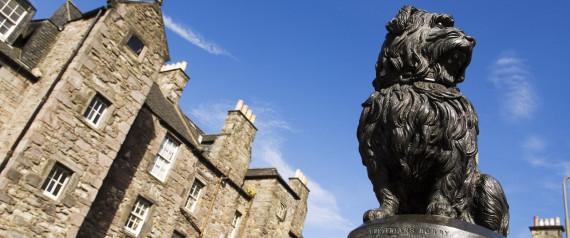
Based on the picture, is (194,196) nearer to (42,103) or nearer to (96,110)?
(96,110)

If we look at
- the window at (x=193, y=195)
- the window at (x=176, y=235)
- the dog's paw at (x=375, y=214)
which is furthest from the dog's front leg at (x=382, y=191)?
the window at (x=193, y=195)

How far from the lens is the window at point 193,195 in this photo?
60.5 feet

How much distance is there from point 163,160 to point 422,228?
1573cm

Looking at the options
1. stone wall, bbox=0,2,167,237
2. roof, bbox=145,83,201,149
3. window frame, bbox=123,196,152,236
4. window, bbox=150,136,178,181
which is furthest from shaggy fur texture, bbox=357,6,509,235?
window, bbox=150,136,178,181

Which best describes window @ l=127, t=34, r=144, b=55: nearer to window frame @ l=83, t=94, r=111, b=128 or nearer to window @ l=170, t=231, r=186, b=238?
window frame @ l=83, t=94, r=111, b=128

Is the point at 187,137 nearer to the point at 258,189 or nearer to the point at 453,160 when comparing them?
the point at 258,189

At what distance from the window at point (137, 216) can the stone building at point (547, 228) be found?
2122cm

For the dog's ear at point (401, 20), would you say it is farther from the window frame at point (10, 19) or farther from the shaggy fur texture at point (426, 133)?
the window frame at point (10, 19)

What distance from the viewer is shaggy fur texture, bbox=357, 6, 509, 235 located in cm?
311

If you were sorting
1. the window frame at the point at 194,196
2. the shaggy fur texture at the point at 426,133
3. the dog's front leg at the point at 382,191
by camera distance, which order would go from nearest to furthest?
the shaggy fur texture at the point at 426,133
the dog's front leg at the point at 382,191
the window frame at the point at 194,196

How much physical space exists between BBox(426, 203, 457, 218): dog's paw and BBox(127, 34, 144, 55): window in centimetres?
1380

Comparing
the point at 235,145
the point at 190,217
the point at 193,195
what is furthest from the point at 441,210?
the point at 235,145

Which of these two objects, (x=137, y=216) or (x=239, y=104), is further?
(x=239, y=104)

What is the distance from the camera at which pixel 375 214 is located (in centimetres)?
316
